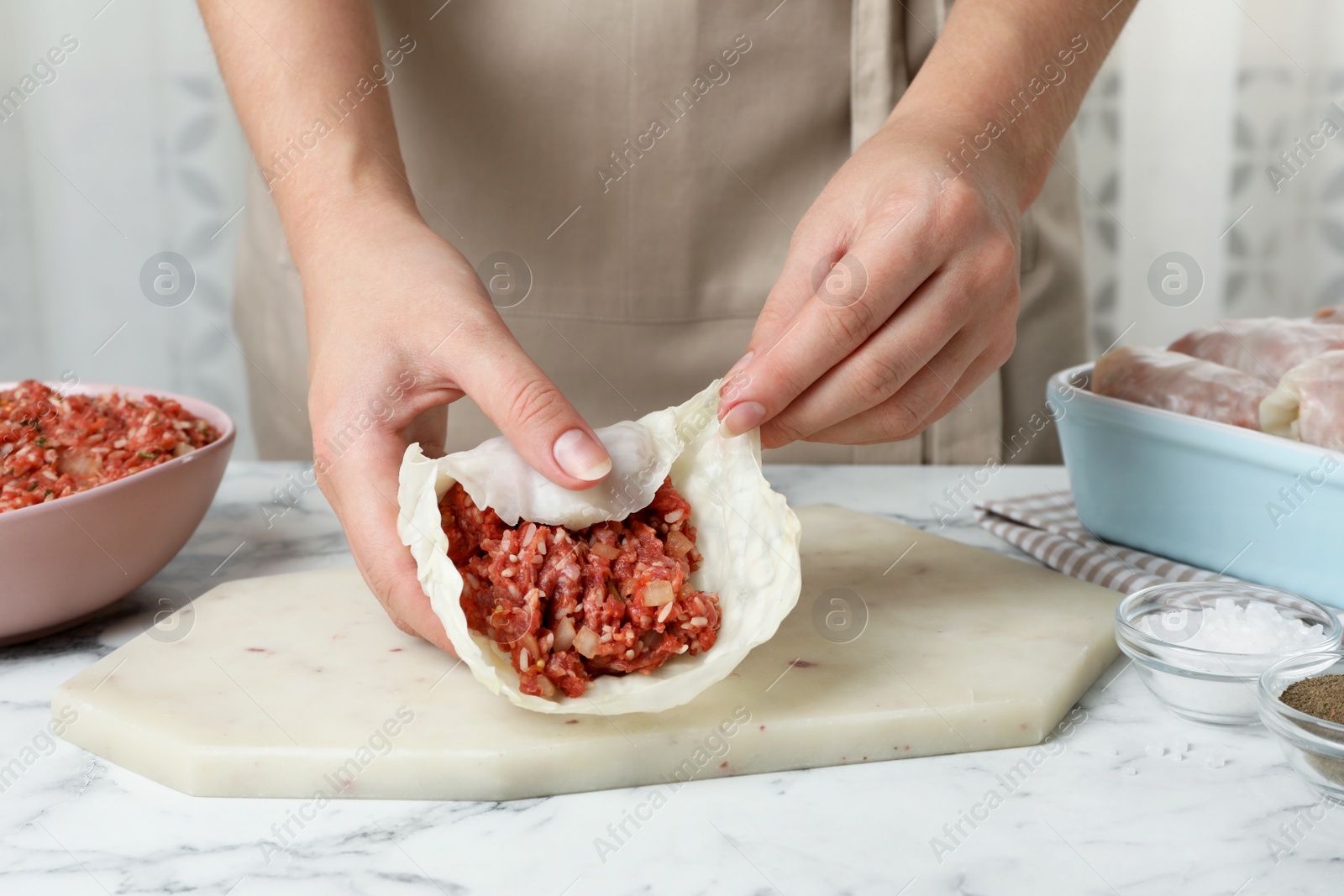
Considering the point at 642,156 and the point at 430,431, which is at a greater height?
the point at 642,156

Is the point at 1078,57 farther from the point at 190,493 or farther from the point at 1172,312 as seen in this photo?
the point at 1172,312

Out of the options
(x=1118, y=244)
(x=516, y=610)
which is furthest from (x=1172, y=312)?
(x=516, y=610)

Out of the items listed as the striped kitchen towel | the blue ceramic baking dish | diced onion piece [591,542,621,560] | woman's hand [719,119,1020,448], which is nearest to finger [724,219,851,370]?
woman's hand [719,119,1020,448]

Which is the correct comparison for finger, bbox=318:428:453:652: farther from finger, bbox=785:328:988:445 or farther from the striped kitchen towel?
the striped kitchen towel

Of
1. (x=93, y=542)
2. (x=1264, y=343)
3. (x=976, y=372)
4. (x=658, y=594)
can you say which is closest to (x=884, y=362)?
(x=976, y=372)

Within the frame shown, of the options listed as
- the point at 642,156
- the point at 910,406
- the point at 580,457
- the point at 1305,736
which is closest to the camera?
the point at 1305,736

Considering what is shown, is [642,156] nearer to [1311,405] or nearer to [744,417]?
[744,417]

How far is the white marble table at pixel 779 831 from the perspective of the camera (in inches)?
36.3

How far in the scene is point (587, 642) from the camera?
114 cm

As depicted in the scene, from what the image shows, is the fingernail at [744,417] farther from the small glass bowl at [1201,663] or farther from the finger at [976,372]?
the small glass bowl at [1201,663]

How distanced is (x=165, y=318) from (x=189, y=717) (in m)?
2.58

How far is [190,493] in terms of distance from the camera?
56.4 inches

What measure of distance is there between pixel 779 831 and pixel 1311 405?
93 centimetres

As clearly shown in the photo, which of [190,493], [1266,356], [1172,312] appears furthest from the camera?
[1172,312]
